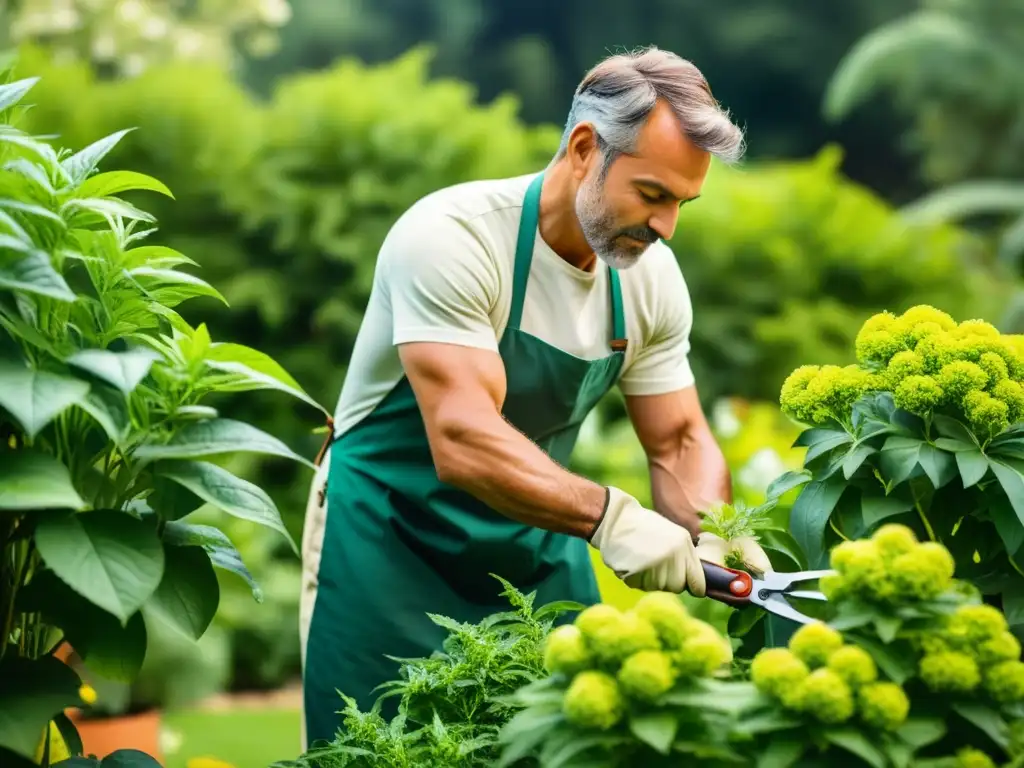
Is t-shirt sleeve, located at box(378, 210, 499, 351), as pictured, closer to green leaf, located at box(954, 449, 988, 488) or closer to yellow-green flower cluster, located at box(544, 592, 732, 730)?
green leaf, located at box(954, 449, 988, 488)

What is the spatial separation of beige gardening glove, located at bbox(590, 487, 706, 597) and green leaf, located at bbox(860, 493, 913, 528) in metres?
0.36

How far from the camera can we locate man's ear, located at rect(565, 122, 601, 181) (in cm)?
266

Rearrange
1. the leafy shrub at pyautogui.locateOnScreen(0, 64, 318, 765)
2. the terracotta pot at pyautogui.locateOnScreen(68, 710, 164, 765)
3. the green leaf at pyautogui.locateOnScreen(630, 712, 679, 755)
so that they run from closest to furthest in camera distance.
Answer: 1. the green leaf at pyautogui.locateOnScreen(630, 712, 679, 755)
2. the leafy shrub at pyautogui.locateOnScreen(0, 64, 318, 765)
3. the terracotta pot at pyautogui.locateOnScreen(68, 710, 164, 765)

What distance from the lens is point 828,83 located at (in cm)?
1702

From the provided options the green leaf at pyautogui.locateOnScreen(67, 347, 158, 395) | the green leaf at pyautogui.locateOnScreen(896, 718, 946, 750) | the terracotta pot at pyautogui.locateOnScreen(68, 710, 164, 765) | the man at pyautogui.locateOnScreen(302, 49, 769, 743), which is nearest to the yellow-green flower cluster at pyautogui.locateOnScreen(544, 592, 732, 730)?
the green leaf at pyautogui.locateOnScreen(896, 718, 946, 750)

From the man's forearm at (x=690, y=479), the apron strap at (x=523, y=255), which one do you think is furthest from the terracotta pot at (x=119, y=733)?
the apron strap at (x=523, y=255)

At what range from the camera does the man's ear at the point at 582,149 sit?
8.73ft

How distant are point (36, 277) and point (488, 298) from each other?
1.15 metres

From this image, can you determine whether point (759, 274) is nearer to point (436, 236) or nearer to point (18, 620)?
point (436, 236)

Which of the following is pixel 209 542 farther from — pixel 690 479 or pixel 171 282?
pixel 690 479

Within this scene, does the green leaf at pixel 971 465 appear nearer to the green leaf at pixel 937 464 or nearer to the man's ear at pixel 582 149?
the green leaf at pixel 937 464

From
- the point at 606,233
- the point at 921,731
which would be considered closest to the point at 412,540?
the point at 606,233

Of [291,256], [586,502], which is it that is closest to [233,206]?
[291,256]

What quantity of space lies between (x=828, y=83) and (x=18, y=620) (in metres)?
16.3
